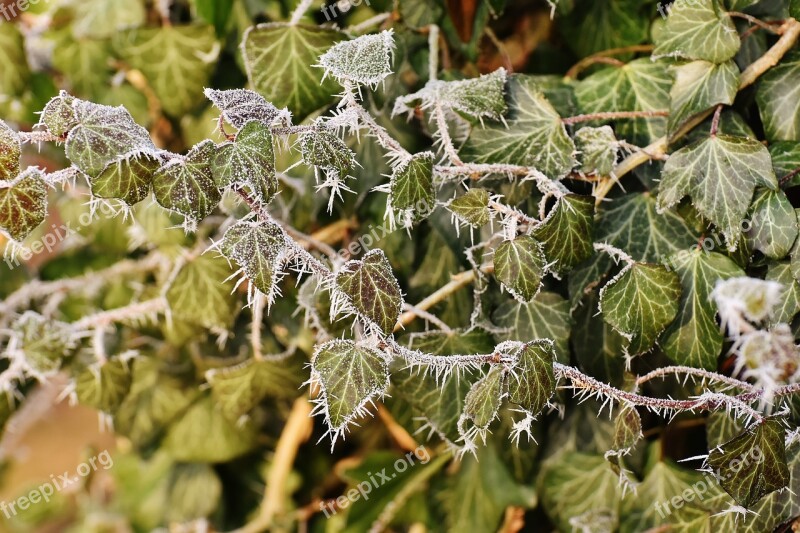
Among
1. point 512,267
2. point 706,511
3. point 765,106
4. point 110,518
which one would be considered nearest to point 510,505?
point 706,511

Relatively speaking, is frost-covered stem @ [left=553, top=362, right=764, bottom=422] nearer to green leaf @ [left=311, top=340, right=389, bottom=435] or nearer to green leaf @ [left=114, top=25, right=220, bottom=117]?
green leaf @ [left=311, top=340, right=389, bottom=435]

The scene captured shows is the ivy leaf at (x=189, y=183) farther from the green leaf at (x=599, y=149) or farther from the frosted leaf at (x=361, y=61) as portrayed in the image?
the green leaf at (x=599, y=149)

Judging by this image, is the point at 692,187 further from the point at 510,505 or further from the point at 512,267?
the point at 510,505

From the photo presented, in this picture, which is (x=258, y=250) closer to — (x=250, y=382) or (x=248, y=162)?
(x=248, y=162)

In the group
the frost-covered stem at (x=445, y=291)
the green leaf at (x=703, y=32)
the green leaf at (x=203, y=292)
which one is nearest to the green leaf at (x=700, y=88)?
the green leaf at (x=703, y=32)
